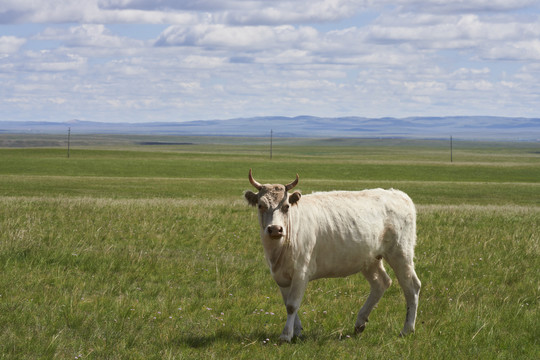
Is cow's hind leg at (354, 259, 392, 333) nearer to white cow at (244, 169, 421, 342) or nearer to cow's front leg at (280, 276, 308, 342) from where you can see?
white cow at (244, 169, 421, 342)

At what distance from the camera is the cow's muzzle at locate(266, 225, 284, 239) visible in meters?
8.32

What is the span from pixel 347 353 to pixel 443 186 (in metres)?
49.5

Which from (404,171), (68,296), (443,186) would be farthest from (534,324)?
(404,171)

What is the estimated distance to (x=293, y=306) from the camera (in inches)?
342

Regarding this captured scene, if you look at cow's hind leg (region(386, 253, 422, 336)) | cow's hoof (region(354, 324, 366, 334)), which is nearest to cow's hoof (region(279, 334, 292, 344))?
cow's hoof (region(354, 324, 366, 334))

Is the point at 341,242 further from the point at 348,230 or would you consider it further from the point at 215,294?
the point at 215,294

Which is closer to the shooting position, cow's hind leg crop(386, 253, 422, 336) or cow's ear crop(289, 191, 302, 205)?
cow's ear crop(289, 191, 302, 205)

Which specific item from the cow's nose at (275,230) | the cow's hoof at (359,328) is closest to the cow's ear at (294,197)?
the cow's nose at (275,230)

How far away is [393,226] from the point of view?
382 inches

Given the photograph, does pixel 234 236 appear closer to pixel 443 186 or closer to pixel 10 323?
pixel 10 323

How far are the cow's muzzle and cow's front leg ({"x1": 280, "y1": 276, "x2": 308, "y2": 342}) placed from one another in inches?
34.8

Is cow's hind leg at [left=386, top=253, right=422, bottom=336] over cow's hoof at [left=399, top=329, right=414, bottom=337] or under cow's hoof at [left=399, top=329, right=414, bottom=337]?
over

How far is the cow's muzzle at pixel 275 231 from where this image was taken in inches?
328

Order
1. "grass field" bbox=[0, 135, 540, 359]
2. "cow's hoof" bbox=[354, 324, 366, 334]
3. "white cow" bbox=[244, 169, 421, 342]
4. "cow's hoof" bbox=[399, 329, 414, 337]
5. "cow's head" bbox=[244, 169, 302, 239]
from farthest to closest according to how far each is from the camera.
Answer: "cow's hoof" bbox=[354, 324, 366, 334] < "cow's hoof" bbox=[399, 329, 414, 337] < "white cow" bbox=[244, 169, 421, 342] < "cow's head" bbox=[244, 169, 302, 239] < "grass field" bbox=[0, 135, 540, 359]
